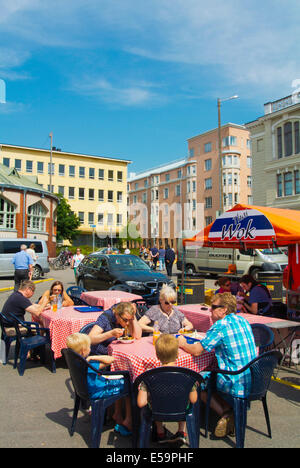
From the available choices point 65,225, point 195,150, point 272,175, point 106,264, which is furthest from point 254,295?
point 195,150

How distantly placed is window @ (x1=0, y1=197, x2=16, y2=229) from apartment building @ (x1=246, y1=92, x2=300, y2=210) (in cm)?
2306

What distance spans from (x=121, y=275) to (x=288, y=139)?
92.9 feet

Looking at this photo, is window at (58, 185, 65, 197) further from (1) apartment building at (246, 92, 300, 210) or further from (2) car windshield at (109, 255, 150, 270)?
(2) car windshield at (109, 255, 150, 270)

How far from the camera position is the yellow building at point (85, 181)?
64438 mm

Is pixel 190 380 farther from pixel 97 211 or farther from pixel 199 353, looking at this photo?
pixel 97 211

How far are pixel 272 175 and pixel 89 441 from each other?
35827 millimetres

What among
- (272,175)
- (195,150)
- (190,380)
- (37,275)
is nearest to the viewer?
(190,380)

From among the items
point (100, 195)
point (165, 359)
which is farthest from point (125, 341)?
point (100, 195)

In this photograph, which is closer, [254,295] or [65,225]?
[254,295]

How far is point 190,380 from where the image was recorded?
333 cm

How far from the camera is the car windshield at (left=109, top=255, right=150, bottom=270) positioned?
12.7 metres

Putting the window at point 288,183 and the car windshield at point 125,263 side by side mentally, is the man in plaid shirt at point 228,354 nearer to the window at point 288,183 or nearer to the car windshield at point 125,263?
the car windshield at point 125,263

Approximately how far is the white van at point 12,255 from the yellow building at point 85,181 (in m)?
40.8

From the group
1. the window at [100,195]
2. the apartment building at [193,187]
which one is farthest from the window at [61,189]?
the apartment building at [193,187]
